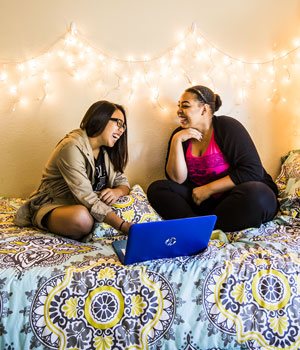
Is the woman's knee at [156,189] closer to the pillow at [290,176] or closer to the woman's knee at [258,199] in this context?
the woman's knee at [258,199]

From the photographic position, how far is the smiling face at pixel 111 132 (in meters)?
1.41

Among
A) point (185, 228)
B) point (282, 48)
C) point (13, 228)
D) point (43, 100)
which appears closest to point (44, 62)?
point (43, 100)

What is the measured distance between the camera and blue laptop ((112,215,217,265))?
85cm

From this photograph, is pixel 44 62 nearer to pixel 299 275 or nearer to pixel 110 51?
pixel 110 51

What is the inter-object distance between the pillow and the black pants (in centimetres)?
22

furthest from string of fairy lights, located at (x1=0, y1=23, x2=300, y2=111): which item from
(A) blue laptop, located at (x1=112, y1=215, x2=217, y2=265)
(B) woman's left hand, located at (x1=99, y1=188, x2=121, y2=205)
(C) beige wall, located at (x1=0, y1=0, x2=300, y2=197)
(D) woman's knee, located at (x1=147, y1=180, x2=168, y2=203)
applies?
(A) blue laptop, located at (x1=112, y1=215, x2=217, y2=265)

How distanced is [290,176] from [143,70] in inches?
44.2

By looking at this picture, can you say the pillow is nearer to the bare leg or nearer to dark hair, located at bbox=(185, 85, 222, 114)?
dark hair, located at bbox=(185, 85, 222, 114)

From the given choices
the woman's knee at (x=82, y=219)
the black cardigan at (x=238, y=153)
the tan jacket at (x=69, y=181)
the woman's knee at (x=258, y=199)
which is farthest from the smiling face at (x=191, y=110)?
the woman's knee at (x=82, y=219)

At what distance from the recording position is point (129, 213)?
134 cm

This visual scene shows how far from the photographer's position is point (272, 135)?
6.37ft

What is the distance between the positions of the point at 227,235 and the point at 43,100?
1348mm

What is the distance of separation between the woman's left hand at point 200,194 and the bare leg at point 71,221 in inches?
23.5

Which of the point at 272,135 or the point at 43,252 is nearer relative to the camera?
the point at 43,252
